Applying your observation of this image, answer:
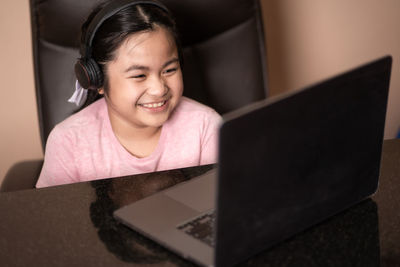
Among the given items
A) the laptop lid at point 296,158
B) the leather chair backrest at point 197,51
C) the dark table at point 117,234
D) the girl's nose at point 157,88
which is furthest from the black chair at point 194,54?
the laptop lid at point 296,158

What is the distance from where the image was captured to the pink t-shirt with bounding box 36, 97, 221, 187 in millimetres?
1478

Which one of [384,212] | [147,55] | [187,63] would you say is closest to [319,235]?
[384,212]

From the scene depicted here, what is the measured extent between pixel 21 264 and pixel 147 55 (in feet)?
2.17

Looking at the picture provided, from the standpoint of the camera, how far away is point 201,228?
0.88 meters

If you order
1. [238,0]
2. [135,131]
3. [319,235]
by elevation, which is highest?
[238,0]

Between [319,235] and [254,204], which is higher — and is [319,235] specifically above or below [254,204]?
below

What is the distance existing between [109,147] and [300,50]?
40.5 inches

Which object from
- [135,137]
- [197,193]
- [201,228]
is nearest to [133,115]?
[135,137]

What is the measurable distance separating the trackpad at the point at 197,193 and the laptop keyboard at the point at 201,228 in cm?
3

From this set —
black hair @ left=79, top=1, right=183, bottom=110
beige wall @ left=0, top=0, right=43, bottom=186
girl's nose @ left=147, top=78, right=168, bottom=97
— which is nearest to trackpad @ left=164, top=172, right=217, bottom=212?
girl's nose @ left=147, top=78, right=168, bottom=97

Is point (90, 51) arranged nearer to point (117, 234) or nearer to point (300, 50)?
point (117, 234)

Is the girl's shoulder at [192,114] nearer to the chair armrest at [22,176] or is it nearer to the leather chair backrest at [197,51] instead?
the leather chair backrest at [197,51]

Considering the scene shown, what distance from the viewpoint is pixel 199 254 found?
31.9 inches

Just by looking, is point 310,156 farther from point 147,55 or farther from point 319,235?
point 147,55
